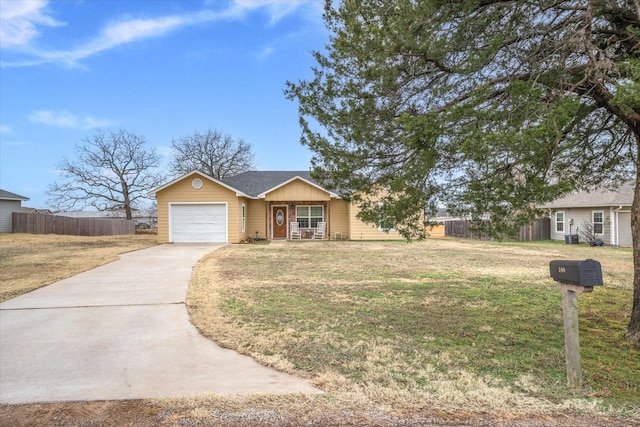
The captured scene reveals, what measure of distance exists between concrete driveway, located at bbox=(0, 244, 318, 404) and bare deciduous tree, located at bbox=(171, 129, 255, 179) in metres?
34.3

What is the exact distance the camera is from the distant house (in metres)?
20.1

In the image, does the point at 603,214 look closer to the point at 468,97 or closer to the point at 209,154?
the point at 468,97

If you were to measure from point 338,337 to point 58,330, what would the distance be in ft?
12.3

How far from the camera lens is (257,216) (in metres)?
23.4

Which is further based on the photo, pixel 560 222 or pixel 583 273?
pixel 560 222

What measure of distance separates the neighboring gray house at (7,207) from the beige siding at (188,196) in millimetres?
14914

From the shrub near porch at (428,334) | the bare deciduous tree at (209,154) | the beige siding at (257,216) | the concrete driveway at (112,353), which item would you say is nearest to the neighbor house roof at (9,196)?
the bare deciduous tree at (209,154)

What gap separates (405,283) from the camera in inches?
348

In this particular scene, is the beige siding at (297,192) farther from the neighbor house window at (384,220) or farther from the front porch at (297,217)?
the neighbor house window at (384,220)

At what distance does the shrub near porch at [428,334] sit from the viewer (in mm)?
3230

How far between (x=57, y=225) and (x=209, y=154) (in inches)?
655

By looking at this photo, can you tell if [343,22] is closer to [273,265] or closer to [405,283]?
[405,283]

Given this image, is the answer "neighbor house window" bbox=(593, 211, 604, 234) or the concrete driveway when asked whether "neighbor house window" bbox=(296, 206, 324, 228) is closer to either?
"neighbor house window" bbox=(593, 211, 604, 234)

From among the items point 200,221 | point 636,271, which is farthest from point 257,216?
point 636,271
